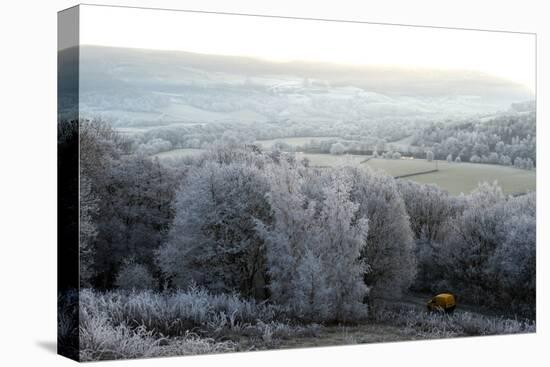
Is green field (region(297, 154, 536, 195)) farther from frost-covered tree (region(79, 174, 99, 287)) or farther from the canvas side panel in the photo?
the canvas side panel

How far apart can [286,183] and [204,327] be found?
2643 mm

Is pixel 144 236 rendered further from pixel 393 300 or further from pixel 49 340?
pixel 393 300

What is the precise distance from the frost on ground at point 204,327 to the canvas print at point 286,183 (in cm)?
3

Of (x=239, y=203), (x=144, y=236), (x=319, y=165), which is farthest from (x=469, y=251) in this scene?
(x=144, y=236)

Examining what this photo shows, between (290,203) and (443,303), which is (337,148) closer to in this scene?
(290,203)

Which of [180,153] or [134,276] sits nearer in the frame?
[134,276]

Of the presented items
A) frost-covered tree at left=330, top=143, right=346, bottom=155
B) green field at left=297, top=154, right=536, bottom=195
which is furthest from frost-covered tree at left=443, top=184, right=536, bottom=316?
frost-covered tree at left=330, top=143, right=346, bottom=155

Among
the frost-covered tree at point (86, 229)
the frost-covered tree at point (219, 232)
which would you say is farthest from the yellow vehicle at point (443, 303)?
the frost-covered tree at point (86, 229)

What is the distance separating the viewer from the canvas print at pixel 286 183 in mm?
16172

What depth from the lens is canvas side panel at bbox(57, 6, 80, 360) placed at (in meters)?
15.8

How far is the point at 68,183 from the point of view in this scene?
1602 centimetres

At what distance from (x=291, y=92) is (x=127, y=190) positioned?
3075mm

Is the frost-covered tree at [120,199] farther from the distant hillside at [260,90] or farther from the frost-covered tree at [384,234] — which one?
the frost-covered tree at [384,234]

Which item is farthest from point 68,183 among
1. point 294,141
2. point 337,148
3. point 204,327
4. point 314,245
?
point 337,148
